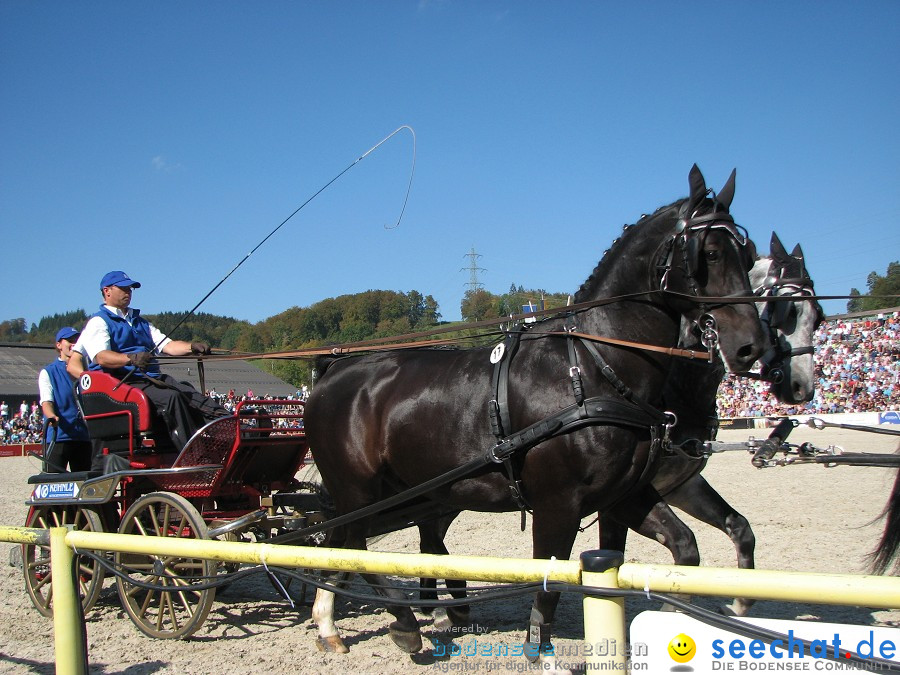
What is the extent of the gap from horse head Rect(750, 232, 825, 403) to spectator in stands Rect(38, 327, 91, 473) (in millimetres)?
5832

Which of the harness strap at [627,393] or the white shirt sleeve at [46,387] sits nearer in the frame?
the harness strap at [627,393]

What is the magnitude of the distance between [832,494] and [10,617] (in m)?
Answer: 9.55

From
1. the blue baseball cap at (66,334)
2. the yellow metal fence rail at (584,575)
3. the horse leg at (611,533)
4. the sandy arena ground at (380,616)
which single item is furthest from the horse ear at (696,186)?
the blue baseball cap at (66,334)

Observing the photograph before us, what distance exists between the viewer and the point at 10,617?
5.68 m

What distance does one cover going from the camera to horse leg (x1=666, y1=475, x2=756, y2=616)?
4863 mm

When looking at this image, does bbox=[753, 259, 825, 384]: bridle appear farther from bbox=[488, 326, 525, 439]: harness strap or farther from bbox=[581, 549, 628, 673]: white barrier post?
bbox=[581, 549, 628, 673]: white barrier post

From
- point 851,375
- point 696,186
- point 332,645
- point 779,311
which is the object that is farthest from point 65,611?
point 851,375

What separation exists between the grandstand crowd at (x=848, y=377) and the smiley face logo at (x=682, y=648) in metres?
20.0

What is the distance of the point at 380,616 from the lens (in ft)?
19.0

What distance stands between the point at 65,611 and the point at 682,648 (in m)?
2.53

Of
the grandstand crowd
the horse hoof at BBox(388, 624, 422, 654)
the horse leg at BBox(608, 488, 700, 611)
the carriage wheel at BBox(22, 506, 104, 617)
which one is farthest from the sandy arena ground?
the grandstand crowd

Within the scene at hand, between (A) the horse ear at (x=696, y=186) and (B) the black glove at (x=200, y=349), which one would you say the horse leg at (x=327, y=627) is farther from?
(A) the horse ear at (x=696, y=186)

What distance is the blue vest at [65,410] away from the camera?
6941mm

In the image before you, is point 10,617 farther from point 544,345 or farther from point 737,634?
point 737,634
